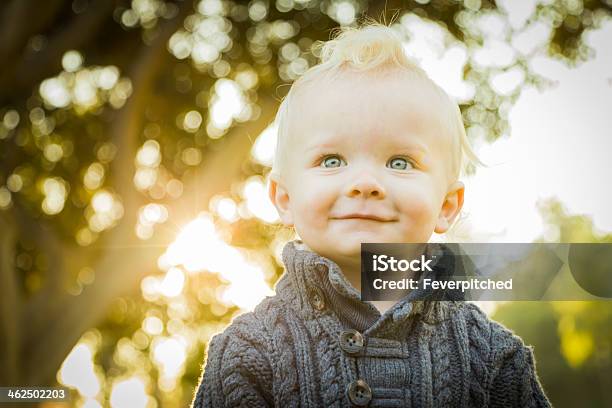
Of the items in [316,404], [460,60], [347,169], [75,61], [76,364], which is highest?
[75,61]

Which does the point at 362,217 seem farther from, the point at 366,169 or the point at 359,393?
the point at 359,393

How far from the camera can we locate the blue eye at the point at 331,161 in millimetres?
775

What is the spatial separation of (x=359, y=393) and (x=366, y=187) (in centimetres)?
23

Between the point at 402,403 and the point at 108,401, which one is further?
the point at 108,401

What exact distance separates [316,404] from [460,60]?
2.06ft

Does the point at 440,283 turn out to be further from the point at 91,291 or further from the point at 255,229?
the point at 91,291

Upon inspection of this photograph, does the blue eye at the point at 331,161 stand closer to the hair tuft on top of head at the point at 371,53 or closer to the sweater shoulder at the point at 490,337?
the hair tuft on top of head at the point at 371,53

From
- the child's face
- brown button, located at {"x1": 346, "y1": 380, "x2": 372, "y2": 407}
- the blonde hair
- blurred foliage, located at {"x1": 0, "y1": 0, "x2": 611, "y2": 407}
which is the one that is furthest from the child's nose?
blurred foliage, located at {"x1": 0, "y1": 0, "x2": 611, "y2": 407}

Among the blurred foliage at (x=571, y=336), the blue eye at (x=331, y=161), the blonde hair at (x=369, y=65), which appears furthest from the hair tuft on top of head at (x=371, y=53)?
the blurred foliage at (x=571, y=336)

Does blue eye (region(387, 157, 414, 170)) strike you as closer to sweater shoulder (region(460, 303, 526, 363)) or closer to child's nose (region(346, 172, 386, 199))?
child's nose (region(346, 172, 386, 199))

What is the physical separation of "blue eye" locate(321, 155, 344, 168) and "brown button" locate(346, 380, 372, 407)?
25cm

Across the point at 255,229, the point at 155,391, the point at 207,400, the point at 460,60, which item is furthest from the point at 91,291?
the point at 460,60

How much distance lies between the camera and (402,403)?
0.71 meters

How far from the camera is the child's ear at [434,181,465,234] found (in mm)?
813
